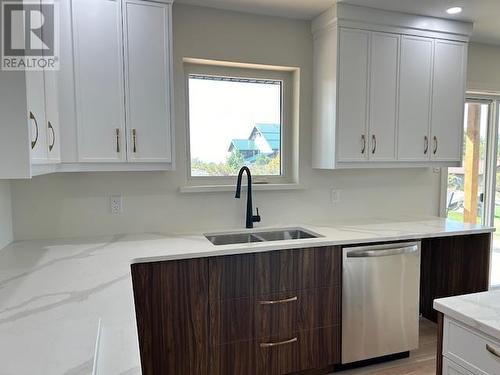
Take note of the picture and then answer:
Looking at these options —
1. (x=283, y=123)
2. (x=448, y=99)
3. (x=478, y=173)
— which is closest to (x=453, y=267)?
(x=478, y=173)

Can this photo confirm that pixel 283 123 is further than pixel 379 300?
Yes

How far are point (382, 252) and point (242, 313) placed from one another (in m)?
1.00

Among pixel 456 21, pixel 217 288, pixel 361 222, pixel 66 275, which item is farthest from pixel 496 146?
pixel 66 275

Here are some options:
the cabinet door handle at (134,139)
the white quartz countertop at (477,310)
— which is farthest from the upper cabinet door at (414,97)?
the cabinet door handle at (134,139)

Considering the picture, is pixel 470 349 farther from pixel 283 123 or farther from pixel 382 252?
pixel 283 123

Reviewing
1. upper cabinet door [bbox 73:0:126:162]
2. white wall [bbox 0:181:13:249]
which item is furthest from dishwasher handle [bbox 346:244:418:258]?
white wall [bbox 0:181:13:249]

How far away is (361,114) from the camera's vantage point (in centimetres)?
267

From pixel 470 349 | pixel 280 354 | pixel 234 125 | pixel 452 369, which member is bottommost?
pixel 280 354

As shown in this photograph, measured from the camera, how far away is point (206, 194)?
2684mm

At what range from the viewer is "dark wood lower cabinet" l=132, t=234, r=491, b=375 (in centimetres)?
196

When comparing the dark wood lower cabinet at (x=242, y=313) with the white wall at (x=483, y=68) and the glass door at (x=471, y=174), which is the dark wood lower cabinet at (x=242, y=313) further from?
the white wall at (x=483, y=68)

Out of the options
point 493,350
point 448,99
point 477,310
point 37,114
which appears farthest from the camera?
point 448,99

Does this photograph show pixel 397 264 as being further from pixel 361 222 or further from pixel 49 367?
pixel 49 367

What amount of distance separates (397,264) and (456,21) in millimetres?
1993
